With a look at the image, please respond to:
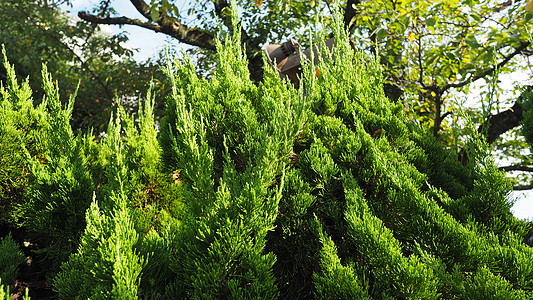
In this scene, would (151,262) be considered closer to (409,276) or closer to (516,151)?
(409,276)

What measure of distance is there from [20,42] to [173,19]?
193 inches

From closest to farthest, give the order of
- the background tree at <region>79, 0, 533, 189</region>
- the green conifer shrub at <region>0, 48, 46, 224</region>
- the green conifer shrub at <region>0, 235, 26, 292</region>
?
the green conifer shrub at <region>0, 235, 26, 292</region>
the green conifer shrub at <region>0, 48, 46, 224</region>
the background tree at <region>79, 0, 533, 189</region>

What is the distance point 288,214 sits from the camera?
1.95 metres

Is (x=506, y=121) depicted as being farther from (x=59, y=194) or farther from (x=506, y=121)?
(x=59, y=194)

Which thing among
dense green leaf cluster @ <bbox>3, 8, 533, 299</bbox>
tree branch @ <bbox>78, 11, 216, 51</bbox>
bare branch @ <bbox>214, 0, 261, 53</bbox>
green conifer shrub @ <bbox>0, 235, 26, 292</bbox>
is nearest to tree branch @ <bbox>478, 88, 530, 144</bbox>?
bare branch @ <bbox>214, 0, 261, 53</bbox>

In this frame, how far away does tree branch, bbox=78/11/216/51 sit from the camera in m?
9.59

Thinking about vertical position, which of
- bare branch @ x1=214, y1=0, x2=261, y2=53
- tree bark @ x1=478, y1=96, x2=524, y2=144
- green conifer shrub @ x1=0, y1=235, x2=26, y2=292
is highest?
bare branch @ x1=214, y1=0, x2=261, y2=53

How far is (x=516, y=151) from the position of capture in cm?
1120

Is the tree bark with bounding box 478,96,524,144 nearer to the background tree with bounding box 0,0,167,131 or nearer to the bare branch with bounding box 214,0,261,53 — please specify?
the bare branch with bounding box 214,0,261,53

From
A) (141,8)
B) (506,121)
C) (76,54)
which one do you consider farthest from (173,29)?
(506,121)

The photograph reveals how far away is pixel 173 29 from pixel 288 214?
28.5 ft

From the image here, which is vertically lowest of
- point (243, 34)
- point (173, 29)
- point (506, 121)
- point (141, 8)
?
point (506, 121)

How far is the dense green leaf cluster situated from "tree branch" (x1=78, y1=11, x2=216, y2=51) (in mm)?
7469

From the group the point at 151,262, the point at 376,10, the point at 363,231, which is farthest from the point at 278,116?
the point at 376,10
